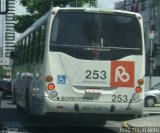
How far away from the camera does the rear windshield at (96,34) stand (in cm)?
1530

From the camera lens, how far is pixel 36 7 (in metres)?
39.7

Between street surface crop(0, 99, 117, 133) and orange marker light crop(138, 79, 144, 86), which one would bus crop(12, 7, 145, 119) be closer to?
orange marker light crop(138, 79, 144, 86)

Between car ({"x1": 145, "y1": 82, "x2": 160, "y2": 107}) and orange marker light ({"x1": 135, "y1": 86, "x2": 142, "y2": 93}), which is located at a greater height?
orange marker light ({"x1": 135, "y1": 86, "x2": 142, "y2": 93})

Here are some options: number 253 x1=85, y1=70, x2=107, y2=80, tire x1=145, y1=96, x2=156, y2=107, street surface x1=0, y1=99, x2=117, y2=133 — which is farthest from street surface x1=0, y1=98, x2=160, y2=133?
tire x1=145, y1=96, x2=156, y2=107

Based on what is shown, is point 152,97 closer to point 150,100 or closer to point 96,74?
point 150,100

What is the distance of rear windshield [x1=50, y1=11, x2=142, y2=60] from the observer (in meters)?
15.3

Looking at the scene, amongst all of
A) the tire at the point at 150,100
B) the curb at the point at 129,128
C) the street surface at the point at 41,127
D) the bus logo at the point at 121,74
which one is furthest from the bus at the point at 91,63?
the tire at the point at 150,100

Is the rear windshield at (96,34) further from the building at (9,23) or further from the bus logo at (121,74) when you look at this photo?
Result: the building at (9,23)

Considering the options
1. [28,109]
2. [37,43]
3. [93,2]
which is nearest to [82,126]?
[28,109]

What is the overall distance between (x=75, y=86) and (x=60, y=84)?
40 centimetres

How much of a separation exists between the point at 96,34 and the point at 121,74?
1.26 meters

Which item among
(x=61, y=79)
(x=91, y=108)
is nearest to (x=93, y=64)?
(x=61, y=79)

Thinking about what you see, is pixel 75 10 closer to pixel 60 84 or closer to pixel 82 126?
pixel 60 84

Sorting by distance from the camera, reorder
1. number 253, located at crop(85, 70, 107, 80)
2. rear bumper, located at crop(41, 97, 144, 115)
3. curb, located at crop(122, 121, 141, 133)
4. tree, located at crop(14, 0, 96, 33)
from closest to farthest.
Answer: rear bumper, located at crop(41, 97, 144, 115), number 253, located at crop(85, 70, 107, 80), curb, located at crop(122, 121, 141, 133), tree, located at crop(14, 0, 96, 33)
